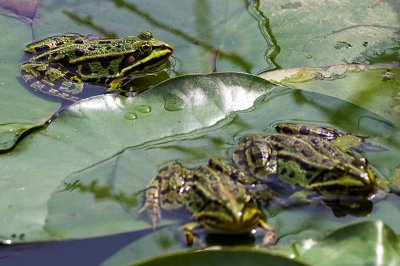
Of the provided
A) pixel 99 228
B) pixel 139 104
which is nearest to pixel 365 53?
pixel 139 104

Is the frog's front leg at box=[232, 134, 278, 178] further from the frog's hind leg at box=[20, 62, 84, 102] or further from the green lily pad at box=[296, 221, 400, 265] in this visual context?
the frog's hind leg at box=[20, 62, 84, 102]

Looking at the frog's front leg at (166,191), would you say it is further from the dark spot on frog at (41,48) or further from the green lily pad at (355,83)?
the dark spot on frog at (41,48)

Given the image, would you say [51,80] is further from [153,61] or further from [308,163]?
[308,163]

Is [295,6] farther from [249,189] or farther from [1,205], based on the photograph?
[1,205]

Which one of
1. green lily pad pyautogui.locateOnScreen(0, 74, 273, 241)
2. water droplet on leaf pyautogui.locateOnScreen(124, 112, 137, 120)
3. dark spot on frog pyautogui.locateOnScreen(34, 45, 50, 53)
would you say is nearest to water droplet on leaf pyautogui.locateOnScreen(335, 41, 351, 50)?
green lily pad pyautogui.locateOnScreen(0, 74, 273, 241)

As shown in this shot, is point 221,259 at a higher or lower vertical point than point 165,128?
higher

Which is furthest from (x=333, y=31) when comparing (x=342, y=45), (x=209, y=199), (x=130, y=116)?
(x=209, y=199)

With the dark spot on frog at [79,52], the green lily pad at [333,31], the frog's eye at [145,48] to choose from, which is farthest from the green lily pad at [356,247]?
the dark spot on frog at [79,52]
